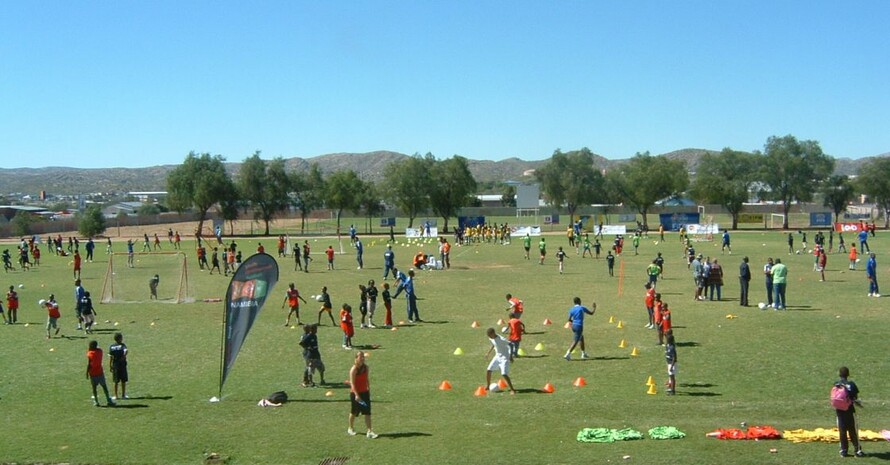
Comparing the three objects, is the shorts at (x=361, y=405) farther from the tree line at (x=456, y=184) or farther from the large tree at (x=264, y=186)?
the large tree at (x=264, y=186)

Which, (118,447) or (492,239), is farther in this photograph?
(492,239)

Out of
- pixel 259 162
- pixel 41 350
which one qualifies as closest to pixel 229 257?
pixel 41 350

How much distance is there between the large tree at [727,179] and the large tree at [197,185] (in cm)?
5752

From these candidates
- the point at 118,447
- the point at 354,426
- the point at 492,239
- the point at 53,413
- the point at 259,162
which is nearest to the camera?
the point at 118,447

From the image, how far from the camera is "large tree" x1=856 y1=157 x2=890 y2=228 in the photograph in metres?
92.4

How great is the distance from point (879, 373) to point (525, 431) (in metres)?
8.21

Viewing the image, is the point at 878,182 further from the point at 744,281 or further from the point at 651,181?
the point at 744,281

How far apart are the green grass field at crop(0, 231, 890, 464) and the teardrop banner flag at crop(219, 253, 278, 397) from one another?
1.05 metres

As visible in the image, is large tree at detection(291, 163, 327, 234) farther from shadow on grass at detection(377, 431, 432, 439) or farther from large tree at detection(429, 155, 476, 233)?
shadow on grass at detection(377, 431, 432, 439)

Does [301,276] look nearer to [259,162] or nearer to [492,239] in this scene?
[492,239]

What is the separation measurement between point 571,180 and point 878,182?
37.4m

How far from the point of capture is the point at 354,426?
13.5 meters

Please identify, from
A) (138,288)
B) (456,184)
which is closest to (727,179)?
(456,184)

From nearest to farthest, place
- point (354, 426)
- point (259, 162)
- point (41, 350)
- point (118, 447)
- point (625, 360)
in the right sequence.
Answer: point (118, 447)
point (354, 426)
point (625, 360)
point (41, 350)
point (259, 162)
